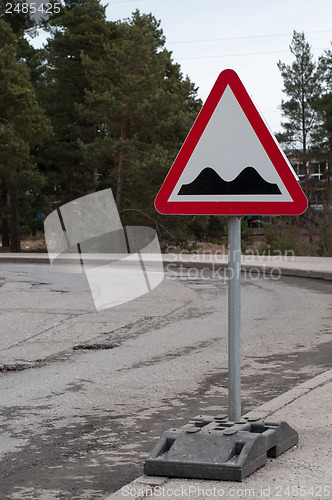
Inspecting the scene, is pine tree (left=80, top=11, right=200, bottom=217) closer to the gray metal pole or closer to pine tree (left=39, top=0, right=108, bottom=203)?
pine tree (left=39, top=0, right=108, bottom=203)

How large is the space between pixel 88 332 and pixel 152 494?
6.56m

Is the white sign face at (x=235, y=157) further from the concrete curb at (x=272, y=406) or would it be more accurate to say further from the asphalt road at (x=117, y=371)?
the asphalt road at (x=117, y=371)

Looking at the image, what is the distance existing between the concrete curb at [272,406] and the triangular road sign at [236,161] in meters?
1.43

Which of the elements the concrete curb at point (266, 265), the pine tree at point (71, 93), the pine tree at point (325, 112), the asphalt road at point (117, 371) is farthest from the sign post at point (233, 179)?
the pine tree at point (325, 112)

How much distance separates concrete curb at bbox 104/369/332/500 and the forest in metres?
27.9

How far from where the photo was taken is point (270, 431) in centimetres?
436

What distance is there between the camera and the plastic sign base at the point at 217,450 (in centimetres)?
404

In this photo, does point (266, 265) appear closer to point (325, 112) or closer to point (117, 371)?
point (117, 371)

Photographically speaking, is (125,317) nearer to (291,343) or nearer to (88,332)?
(88,332)

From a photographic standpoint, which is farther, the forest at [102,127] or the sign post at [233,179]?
the forest at [102,127]

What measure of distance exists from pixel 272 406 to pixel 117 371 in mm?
2367

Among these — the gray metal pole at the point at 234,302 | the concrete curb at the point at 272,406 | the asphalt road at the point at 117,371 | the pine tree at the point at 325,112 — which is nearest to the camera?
the concrete curb at the point at 272,406

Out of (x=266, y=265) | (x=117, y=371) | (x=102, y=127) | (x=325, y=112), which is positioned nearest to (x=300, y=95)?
(x=325, y=112)

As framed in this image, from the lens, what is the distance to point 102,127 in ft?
155
